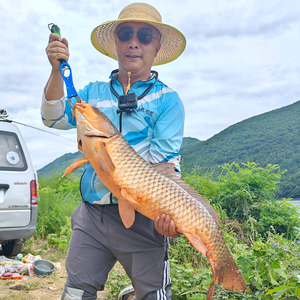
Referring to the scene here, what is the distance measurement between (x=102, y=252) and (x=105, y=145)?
3.13 feet

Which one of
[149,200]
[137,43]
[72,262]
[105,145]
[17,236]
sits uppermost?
[137,43]

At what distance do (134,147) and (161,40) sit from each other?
4.00ft

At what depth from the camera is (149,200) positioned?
6.49ft

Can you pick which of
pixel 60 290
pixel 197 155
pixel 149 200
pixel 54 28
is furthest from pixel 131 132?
pixel 197 155

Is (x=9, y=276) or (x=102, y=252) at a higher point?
(x=102, y=252)

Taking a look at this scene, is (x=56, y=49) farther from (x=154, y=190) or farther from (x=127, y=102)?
(x=154, y=190)

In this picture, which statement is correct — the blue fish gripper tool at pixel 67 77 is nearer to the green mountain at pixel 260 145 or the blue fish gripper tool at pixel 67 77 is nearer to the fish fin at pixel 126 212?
the fish fin at pixel 126 212

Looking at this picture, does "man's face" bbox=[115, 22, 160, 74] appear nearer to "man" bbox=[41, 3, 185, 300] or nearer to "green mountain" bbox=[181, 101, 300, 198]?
"man" bbox=[41, 3, 185, 300]

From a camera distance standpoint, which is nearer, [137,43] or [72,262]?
[72,262]

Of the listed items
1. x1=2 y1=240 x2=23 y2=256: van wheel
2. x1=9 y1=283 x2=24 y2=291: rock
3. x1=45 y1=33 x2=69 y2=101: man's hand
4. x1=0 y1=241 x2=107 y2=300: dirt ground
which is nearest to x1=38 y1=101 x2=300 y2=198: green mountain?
x1=2 y1=240 x2=23 y2=256: van wheel

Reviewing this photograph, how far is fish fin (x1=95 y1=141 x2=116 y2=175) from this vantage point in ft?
6.41

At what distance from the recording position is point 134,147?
2432mm

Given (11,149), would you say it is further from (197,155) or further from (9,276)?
(197,155)

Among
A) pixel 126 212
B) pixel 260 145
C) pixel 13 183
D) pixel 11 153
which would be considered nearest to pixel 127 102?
pixel 126 212
